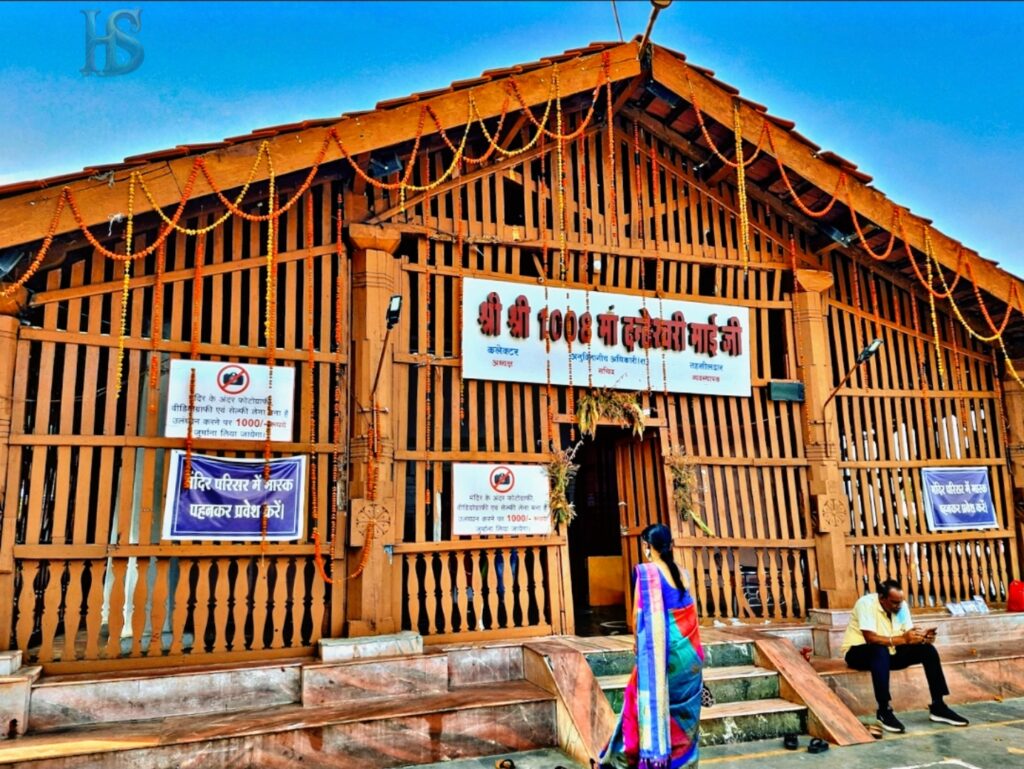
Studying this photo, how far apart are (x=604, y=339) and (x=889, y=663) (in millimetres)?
4285

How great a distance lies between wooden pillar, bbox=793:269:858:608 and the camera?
8742 millimetres

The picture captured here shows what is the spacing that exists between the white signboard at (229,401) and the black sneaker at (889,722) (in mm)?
5943

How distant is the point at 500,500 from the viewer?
7.80 meters

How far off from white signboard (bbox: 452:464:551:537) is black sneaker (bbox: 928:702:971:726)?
3.95 meters

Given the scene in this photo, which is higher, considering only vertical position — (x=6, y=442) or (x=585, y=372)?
(x=585, y=372)

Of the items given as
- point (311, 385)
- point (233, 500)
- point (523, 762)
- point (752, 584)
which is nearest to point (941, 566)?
point (752, 584)

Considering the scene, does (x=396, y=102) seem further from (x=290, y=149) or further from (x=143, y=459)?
(x=143, y=459)

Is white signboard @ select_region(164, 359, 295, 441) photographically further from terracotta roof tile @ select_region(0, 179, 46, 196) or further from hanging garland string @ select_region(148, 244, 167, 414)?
terracotta roof tile @ select_region(0, 179, 46, 196)

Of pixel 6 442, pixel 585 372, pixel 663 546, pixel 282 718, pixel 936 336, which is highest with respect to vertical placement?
pixel 936 336

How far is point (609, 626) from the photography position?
29.3 feet

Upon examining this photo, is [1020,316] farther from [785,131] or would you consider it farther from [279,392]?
[279,392]

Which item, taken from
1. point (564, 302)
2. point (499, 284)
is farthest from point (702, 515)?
point (499, 284)

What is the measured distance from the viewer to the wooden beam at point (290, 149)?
6.00 meters

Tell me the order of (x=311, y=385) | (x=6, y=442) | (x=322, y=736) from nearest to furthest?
(x=322, y=736)
(x=6, y=442)
(x=311, y=385)
